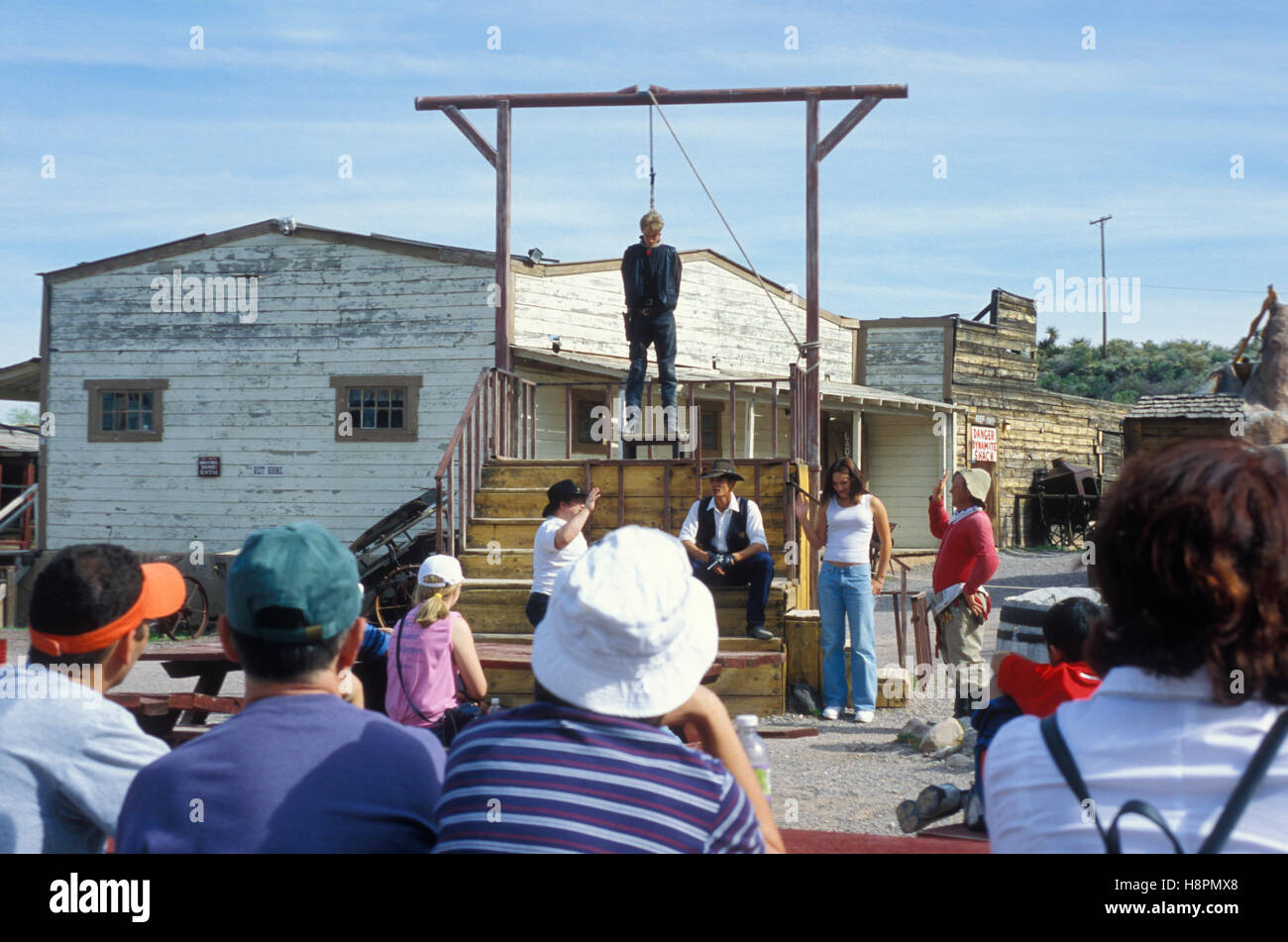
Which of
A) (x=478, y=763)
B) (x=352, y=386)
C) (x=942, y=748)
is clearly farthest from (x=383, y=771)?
(x=352, y=386)

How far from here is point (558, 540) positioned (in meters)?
7.84

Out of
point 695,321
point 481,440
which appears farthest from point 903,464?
point 481,440

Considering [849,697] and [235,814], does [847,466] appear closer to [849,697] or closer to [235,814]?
[849,697]

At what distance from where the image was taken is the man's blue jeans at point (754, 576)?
28.7ft

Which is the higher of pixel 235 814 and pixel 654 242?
pixel 654 242

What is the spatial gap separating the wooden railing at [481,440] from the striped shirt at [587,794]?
7.56m

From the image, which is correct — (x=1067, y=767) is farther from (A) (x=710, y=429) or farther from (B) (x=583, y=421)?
(A) (x=710, y=429)

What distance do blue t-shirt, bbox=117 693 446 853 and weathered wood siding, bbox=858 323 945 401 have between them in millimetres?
25021

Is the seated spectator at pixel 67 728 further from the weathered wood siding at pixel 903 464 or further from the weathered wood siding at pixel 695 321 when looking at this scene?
the weathered wood siding at pixel 903 464

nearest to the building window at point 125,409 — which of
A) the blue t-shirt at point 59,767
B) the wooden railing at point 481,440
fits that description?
the wooden railing at point 481,440

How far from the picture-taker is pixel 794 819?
581 cm

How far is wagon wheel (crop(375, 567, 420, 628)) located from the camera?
14992mm

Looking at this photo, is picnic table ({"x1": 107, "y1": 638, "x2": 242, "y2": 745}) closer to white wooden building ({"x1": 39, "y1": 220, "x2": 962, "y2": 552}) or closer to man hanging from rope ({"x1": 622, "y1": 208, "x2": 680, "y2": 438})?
man hanging from rope ({"x1": 622, "y1": 208, "x2": 680, "y2": 438})
